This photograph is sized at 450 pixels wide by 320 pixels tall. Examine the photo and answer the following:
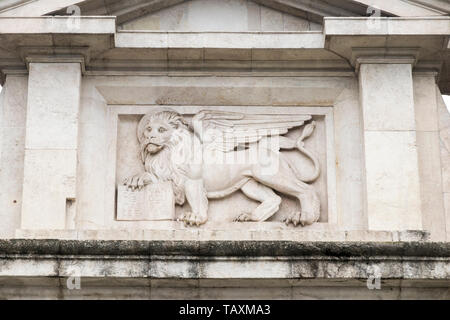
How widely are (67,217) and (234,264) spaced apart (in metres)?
2.56

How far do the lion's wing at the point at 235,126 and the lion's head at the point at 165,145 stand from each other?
0.22 metres

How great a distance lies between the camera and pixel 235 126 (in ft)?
63.9

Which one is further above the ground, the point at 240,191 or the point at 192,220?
the point at 240,191

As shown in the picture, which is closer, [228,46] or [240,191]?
[240,191]

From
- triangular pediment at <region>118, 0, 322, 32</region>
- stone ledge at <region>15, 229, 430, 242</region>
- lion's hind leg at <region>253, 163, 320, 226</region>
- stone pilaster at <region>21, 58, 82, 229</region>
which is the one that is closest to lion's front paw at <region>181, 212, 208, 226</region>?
stone ledge at <region>15, 229, 430, 242</region>

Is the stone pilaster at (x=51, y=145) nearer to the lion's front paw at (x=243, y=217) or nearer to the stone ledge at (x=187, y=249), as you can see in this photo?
the stone ledge at (x=187, y=249)

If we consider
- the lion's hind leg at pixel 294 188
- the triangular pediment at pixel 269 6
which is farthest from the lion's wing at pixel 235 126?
the triangular pediment at pixel 269 6

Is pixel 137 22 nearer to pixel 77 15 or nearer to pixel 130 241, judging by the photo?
pixel 77 15

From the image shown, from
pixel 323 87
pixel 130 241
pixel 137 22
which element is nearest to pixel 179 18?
pixel 137 22

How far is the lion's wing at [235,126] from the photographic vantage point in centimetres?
1936

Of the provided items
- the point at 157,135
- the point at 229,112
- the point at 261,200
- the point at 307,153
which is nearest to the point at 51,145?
the point at 157,135

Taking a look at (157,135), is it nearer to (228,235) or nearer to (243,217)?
(243,217)

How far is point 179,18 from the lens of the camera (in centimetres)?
1977

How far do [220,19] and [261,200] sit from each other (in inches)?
96.7
